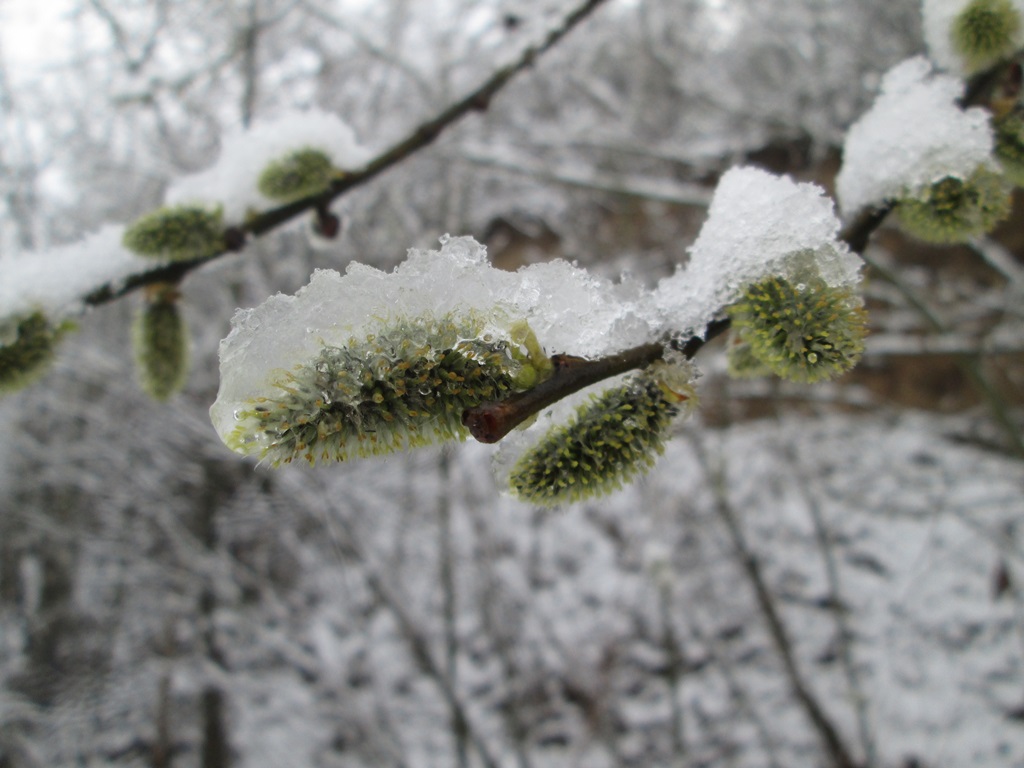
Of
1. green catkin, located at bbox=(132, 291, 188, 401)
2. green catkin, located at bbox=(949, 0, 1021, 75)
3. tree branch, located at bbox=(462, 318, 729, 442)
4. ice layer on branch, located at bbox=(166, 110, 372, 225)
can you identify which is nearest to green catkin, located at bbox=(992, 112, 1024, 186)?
green catkin, located at bbox=(949, 0, 1021, 75)

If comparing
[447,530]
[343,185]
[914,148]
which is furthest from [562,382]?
[447,530]

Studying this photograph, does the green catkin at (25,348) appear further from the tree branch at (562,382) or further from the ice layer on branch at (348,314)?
the tree branch at (562,382)

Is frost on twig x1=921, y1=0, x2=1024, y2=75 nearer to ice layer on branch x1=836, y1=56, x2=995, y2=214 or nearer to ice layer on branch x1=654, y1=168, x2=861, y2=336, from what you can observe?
ice layer on branch x1=836, y1=56, x2=995, y2=214

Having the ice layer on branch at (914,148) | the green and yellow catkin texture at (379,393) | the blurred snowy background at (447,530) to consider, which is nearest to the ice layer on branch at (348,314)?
the green and yellow catkin texture at (379,393)

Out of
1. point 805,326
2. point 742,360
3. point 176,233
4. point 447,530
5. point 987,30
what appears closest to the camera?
point 805,326

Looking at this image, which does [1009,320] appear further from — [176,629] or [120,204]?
[120,204]

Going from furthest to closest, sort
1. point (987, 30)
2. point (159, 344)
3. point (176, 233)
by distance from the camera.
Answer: point (159, 344), point (176, 233), point (987, 30)

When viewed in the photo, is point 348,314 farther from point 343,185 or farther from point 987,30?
point 987,30
